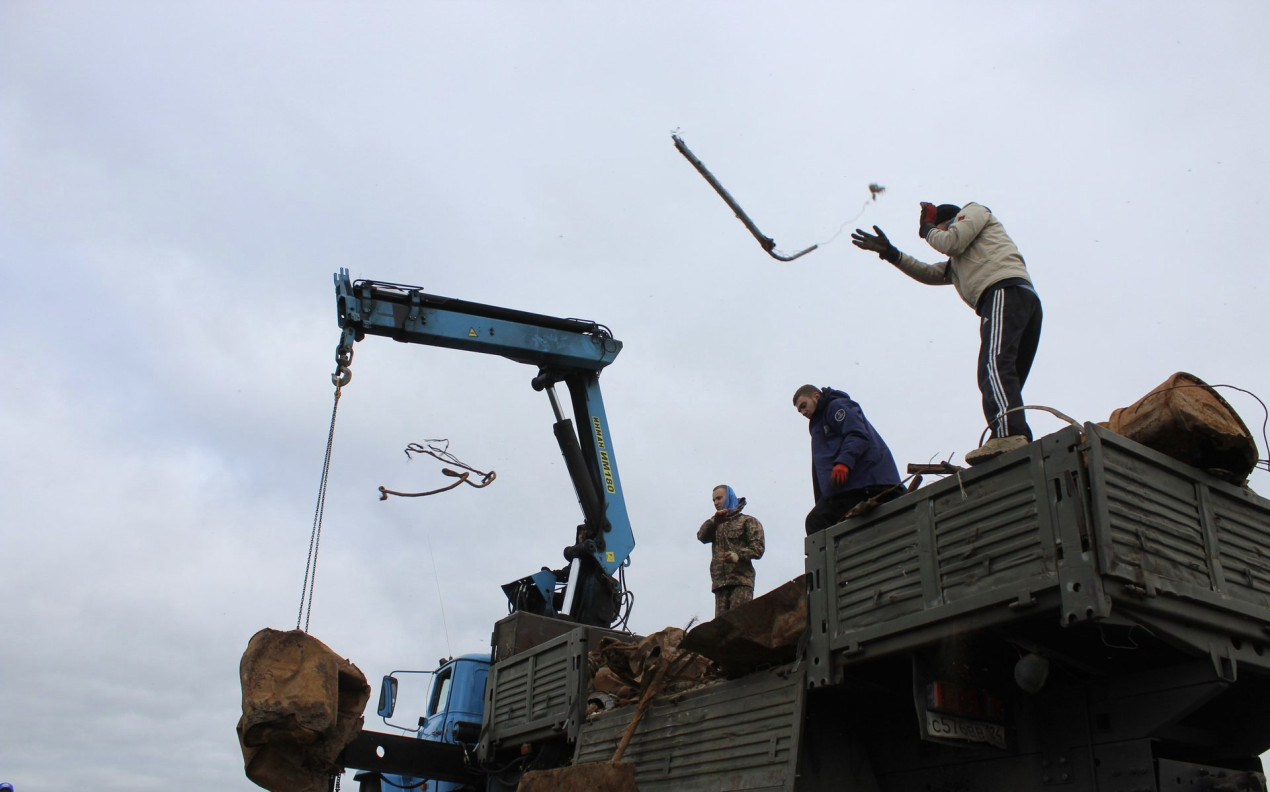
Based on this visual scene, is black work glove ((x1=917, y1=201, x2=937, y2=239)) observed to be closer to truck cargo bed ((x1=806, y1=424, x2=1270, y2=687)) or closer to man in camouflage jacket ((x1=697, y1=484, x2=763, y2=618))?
truck cargo bed ((x1=806, y1=424, x2=1270, y2=687))

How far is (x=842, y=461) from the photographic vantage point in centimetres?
667

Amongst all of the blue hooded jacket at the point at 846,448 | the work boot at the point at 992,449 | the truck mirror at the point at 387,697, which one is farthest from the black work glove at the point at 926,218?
the truck mirror at the point at 387,697

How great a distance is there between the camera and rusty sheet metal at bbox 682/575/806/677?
5867 millimetres

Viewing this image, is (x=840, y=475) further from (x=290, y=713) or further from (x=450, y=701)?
(x=450, y=701)

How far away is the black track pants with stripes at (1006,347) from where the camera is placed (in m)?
5.95

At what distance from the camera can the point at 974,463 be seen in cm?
511

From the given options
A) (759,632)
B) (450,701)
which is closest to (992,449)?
(759,632)

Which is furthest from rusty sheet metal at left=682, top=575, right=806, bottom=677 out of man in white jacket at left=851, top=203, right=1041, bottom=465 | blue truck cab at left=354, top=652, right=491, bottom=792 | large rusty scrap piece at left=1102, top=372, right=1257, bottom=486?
blue truck cab at left=354, top=652, right=491, bottom=792

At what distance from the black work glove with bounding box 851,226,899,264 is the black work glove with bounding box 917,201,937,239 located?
1.18 feet

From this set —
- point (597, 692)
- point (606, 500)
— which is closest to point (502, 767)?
point (597, 692)

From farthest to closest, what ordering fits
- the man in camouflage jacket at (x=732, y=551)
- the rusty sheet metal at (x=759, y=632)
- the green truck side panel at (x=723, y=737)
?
the man in camouflage jacket at (x=732, y=551) → the rusty sheet metal at (x=759, y=632) → the green truck side panel at (x=723, y=737)

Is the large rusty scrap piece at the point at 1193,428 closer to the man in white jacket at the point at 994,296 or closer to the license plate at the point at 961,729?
the man in white jacket at the point at 994,296

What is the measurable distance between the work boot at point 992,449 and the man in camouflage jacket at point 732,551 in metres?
4.21

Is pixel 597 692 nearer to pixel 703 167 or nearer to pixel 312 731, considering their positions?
pixel 312 731
